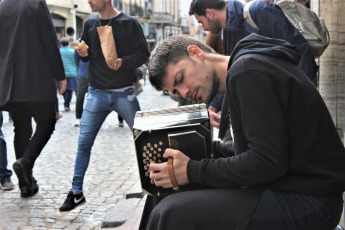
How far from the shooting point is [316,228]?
2.31 metres

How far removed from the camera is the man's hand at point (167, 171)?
2.48 m

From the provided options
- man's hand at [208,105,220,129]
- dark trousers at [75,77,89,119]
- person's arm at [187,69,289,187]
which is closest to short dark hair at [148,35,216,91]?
person's arm at [187,69,289,187]

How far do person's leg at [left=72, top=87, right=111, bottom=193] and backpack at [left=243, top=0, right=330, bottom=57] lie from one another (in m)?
1.59

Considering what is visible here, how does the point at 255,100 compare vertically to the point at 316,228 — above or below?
above

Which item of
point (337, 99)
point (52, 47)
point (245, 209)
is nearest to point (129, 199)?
point (52, 47)

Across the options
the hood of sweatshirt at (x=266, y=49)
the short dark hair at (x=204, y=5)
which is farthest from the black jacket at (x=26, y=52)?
the hood of sweatshirt at (x=266, y=49)

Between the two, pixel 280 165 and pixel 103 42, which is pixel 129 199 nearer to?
pixel 103 42

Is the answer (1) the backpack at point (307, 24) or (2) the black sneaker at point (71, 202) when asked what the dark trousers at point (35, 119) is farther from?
(1) the backpack at point (307, 24)

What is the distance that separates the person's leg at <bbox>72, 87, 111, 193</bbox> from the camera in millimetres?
4832

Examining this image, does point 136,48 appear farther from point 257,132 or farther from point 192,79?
point 257,132

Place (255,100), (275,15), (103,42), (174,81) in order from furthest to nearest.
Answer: (103,42) < (275,15) < (174,81) < (255,100)

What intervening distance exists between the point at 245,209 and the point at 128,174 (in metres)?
4.20

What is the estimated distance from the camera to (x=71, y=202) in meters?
4.77

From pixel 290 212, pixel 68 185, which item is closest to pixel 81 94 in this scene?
pixel 68 185
